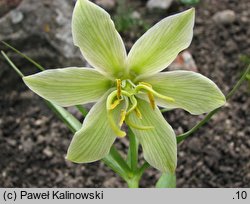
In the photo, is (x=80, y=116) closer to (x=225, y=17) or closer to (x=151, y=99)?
(x=225, y=17)

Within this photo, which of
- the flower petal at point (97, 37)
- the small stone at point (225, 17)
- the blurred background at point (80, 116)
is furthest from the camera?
the small stone at point (225, 17)

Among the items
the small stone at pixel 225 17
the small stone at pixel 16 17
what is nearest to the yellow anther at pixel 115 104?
the small stone at pixel 16 17

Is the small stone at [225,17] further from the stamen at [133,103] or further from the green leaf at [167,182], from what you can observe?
A: the stamen at [133,103]

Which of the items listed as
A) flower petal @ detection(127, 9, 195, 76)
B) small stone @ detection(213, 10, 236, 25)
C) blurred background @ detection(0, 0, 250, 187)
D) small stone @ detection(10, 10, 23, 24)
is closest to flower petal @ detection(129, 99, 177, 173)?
flower petal @ detection(127, 9, 195, 76)

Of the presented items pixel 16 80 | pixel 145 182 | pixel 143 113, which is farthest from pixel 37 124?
pixel 143 113

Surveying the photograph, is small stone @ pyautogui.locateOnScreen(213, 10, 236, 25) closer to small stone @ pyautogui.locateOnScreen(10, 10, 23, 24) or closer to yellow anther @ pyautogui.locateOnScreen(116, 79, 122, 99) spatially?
small stone @ pyautogui.locateOnScreen(10, 10, 23, 24)

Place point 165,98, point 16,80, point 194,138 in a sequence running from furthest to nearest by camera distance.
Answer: point 16,80, point 194,138, point 165,98

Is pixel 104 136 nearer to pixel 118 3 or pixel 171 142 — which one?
pixel 171 142
